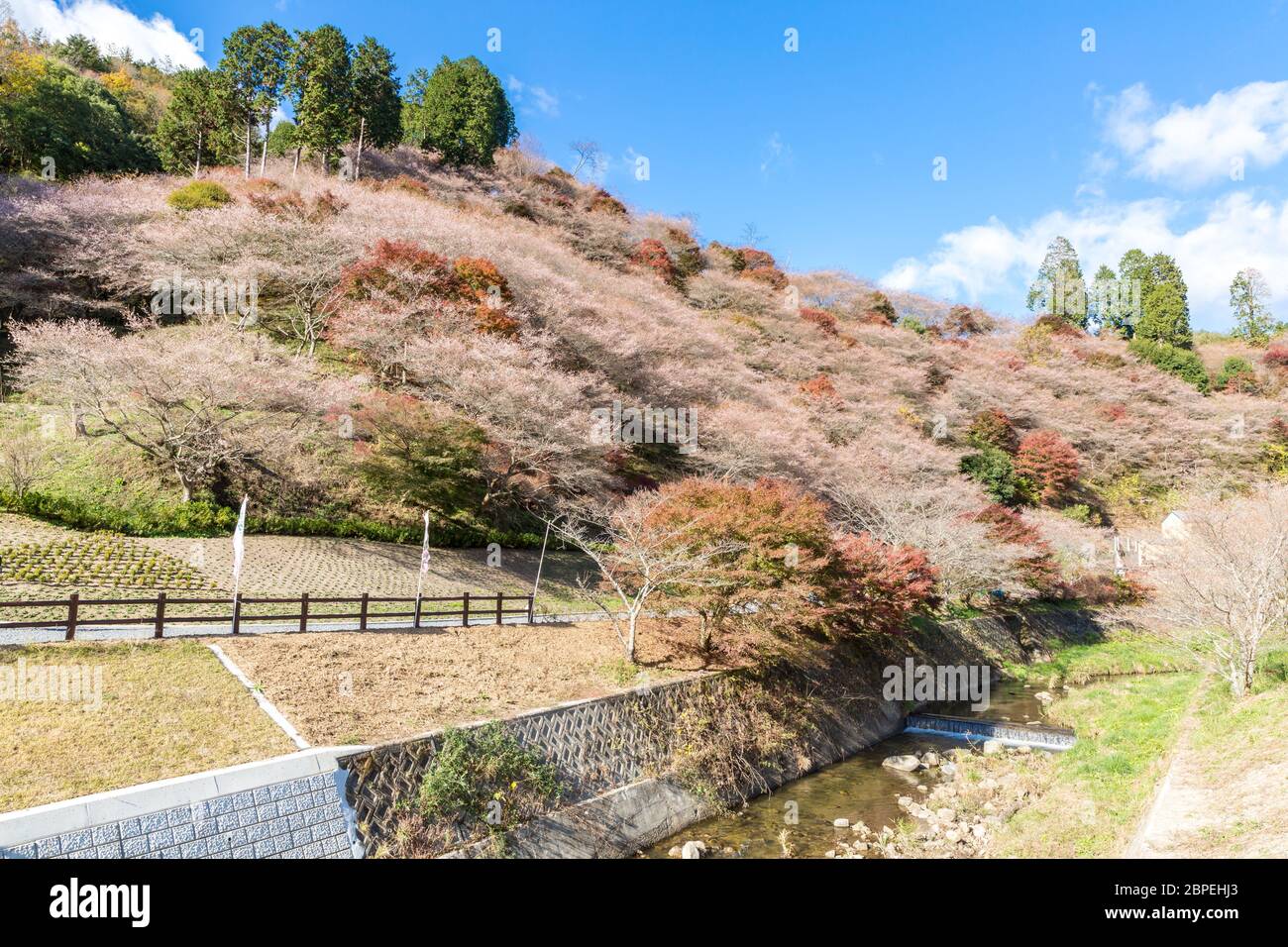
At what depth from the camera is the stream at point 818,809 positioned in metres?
11.6

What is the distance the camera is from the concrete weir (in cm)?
1670

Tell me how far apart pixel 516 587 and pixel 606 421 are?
843 centimetres

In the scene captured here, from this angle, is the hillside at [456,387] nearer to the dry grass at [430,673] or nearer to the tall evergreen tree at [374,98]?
the tall evergreen tree at [374,98]

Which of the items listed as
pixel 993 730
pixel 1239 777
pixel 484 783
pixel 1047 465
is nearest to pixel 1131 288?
pixel 1047 465

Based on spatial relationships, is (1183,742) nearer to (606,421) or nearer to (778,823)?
(778,823)

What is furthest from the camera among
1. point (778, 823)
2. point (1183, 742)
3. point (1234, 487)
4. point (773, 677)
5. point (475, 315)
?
point (1234, 487)

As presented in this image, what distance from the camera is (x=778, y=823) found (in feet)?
40.9

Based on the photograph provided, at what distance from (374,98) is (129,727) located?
138 feet

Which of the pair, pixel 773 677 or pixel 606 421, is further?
pixel 606 421

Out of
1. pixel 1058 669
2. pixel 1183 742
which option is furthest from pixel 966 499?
pixel 1183 742

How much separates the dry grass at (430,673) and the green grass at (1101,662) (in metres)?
16.1

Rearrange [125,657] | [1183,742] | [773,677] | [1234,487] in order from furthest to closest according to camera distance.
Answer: [1234,487]
[773,677]
[1183,742]
[125,657]

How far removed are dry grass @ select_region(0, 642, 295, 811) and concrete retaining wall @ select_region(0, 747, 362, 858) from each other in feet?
1.30

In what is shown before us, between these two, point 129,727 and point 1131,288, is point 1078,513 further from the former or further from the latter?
point 129,727
